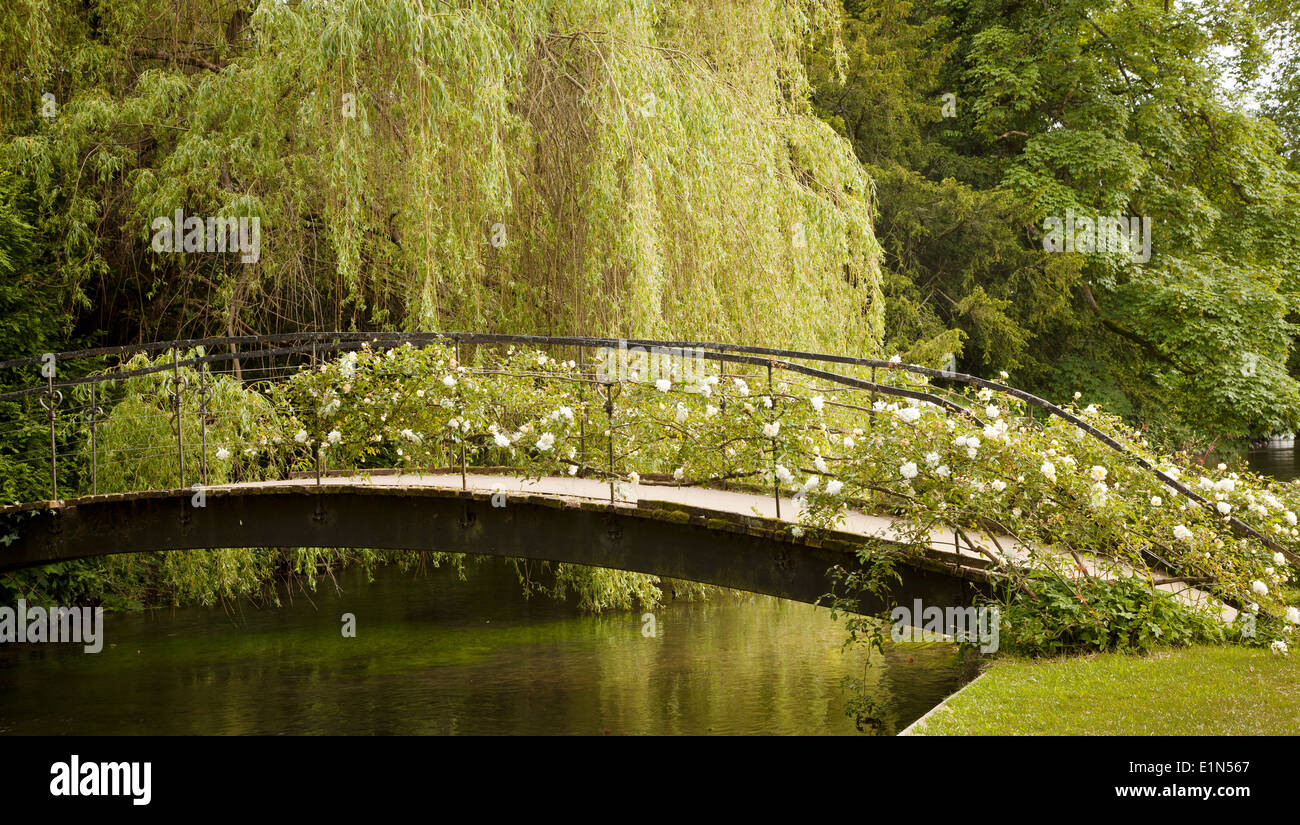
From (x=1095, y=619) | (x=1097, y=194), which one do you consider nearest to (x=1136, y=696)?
(x=1095, y=619)

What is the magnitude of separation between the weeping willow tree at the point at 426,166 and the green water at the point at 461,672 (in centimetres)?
346

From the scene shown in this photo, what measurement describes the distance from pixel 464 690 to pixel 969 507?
5.67 m

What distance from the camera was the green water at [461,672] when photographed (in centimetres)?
959

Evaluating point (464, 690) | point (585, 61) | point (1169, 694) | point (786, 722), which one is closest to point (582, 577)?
point (464, 690)

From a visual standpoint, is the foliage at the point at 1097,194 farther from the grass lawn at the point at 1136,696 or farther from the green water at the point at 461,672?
the grass lawn at the point at 1136,696

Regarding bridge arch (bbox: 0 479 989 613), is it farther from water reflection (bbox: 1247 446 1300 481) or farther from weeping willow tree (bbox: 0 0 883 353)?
water reflection (bbox: 1247 446 1300 481)

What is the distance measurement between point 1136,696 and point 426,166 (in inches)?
307

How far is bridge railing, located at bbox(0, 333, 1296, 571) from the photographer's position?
7.85 meters

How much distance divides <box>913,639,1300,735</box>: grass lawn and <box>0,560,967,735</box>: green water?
1004 millimetres

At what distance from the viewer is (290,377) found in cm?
1038

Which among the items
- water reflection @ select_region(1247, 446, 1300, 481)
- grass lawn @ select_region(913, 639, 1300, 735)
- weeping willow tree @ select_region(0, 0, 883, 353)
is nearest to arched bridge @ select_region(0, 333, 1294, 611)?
grass lawn @ select_region(913, 639, 1300, 735)

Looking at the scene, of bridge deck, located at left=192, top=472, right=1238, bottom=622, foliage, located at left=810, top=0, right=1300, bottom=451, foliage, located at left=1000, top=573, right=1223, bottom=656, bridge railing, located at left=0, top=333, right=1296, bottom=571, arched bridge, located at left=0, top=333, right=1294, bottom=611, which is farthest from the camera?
foliage, located at left=810, top=0, right=1300, bottom=451

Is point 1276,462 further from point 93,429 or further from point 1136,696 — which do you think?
point 93,429

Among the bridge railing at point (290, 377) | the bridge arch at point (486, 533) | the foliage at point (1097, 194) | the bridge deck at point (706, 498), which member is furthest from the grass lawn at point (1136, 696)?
the foliage at point (1097, 194)
